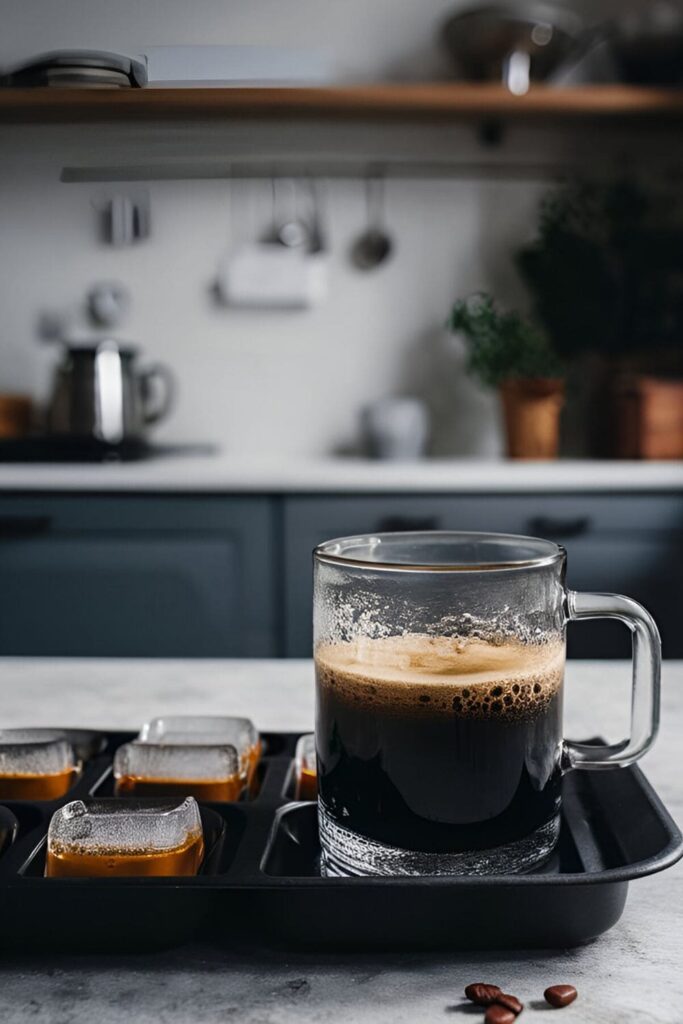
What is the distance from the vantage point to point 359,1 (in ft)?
8.52

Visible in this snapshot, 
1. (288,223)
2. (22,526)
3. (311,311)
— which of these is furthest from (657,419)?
(22,526)

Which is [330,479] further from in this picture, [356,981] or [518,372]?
[356,981]

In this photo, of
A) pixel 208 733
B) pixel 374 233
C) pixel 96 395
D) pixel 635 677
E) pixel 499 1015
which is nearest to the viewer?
pixel 499 1015

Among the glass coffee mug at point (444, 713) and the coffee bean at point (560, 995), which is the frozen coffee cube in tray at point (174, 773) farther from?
the coffee bean at point (560, 995)

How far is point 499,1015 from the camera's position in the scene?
1.09 feet

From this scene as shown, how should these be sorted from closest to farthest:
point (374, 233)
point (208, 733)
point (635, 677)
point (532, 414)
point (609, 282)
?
point (635, 677) < point (208, 733) < point (532, 414) < point (609, 282) < point (374, 233)

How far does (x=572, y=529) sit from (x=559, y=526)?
3 cm

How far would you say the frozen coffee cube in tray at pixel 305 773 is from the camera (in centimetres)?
51

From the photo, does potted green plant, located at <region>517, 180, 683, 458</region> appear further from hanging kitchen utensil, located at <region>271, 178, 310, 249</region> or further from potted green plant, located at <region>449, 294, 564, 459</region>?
hanging kitchen utensil, located at <region>271, 178, 310, 249</region>

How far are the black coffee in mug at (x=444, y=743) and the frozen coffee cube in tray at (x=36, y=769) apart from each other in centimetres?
17

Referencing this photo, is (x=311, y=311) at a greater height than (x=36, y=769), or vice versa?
(x=311, y=311)

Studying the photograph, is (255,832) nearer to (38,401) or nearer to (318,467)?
(318,467)

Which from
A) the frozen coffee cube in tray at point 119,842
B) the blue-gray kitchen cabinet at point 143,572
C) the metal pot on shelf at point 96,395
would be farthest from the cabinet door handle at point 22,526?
the frozen coffee cube in tray at point 119,842

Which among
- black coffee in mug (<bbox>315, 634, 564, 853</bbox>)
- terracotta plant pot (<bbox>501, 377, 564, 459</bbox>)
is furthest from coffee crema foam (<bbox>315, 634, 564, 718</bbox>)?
terracotta plant pot (<bbox>501, 377, 564, 459</bbox>)
